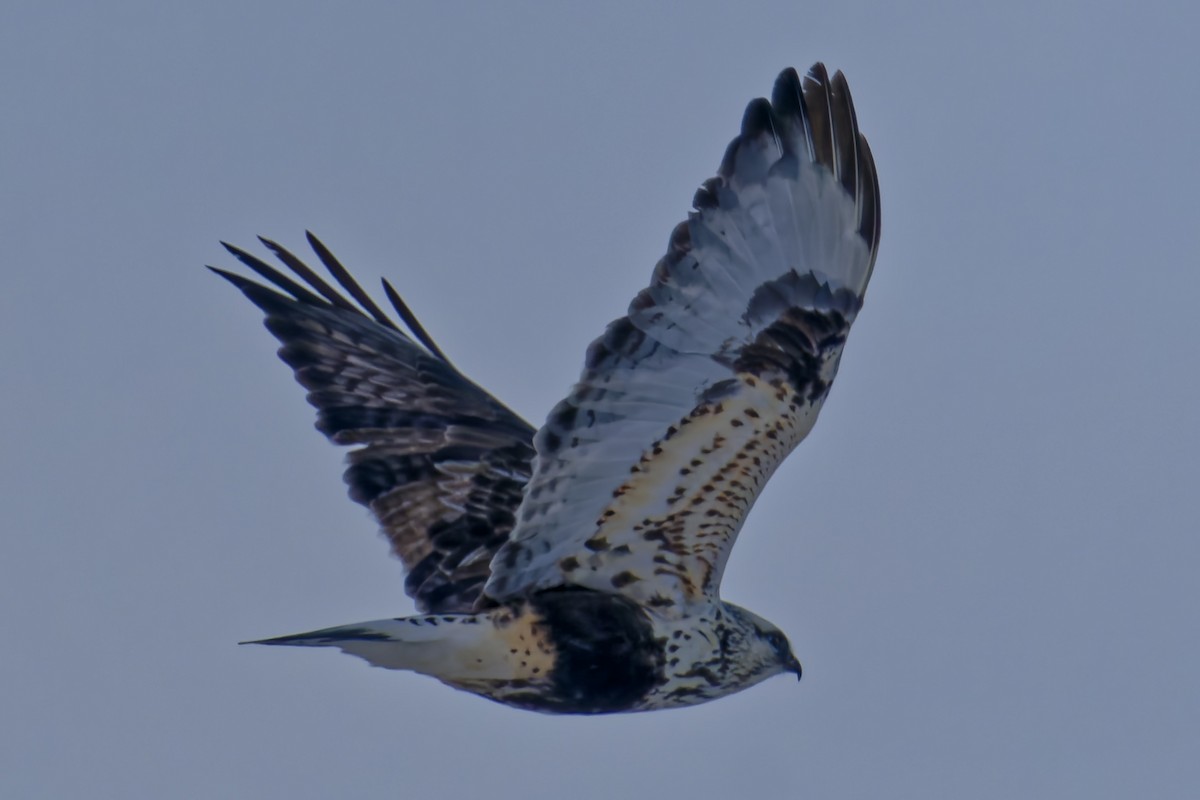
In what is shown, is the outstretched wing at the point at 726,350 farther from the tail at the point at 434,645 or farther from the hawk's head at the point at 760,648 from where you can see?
the hawk's head at the point at 760,648

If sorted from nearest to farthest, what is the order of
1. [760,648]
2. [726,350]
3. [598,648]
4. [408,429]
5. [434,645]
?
[726,350]
[434,645]
[598,648]
[760,648]
[408,429]

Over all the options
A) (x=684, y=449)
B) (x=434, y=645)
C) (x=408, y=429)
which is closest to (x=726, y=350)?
(x=684, y=449)

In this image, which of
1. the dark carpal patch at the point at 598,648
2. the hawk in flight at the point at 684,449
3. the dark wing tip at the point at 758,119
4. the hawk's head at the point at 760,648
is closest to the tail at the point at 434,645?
the hawk in flight at the point at 684,449

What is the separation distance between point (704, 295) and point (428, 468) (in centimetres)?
229

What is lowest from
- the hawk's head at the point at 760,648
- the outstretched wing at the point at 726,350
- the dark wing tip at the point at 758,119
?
the hawk's head at the point at 760,648

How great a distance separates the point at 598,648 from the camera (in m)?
7.21

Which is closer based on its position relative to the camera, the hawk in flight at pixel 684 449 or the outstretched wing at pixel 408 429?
the hawk in flight at pixel 684 449

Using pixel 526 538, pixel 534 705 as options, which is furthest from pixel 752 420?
pixel 534 705

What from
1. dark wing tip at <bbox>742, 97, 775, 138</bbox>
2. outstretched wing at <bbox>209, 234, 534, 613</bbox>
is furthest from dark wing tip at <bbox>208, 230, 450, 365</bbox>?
dark wing tip at <bbox>742, 97, 775, 138</bbox>

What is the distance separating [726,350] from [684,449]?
40 centimetres

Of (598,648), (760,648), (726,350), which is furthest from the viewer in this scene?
(760,648)

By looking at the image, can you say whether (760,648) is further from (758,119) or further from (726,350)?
(758,119)

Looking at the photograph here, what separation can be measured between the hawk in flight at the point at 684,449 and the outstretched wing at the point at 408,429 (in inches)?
44.9

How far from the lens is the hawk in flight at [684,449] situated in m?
6.77
